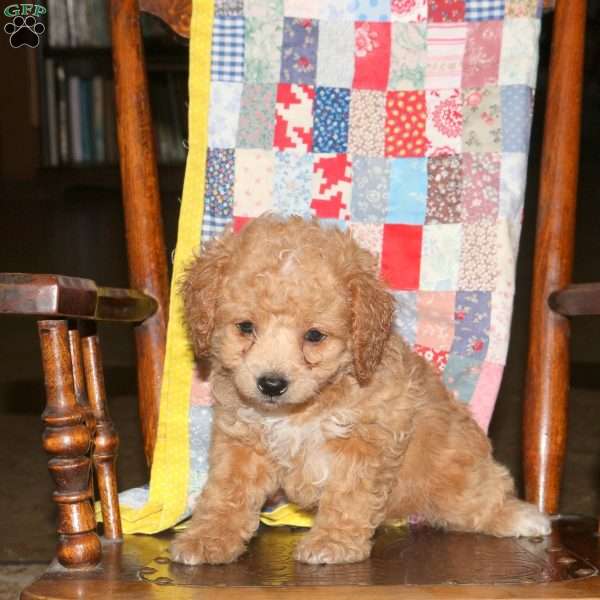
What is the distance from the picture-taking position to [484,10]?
245 centimetres

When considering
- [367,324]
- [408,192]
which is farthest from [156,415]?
[408,192]

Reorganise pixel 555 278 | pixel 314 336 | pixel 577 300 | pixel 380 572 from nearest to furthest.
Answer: pixel 380 572, pixel 314 336, pixel 577 300, pixel 555 278

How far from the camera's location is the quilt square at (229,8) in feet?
8.04

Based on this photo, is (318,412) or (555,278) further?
(555,278)

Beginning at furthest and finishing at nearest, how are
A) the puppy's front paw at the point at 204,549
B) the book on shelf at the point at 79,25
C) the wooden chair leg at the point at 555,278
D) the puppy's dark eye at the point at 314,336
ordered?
1. the book on shelf at the point at 79,25
2. the wooden chair leg at the point at 555,278
3. the puppy's dark eye at the point at 314,336
4. the puppy's front paw at the point at 204,549

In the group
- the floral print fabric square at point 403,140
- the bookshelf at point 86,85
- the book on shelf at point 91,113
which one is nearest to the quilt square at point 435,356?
the floral print fabric square at point 403,140

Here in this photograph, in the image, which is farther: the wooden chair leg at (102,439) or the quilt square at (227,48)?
the quilt square at (227,48)

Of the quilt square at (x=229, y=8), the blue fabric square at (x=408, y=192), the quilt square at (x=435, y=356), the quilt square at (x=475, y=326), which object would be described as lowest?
the quilt square at (x=435, y=356)

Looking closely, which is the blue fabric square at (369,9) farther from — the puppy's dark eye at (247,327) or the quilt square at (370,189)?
the puppy's dark eye at (247,327)

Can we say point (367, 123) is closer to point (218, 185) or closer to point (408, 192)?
point (408, 192)

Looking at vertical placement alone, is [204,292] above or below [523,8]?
below

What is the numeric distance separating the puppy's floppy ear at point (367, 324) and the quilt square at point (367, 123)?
52cm

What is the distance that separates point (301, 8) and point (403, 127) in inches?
13.5

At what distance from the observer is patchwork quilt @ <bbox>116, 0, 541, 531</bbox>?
2.43 m
